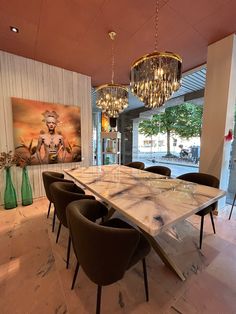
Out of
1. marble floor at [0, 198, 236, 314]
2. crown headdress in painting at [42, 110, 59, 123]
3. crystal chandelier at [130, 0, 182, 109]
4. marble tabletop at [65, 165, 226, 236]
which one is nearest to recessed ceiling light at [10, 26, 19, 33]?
crown headdress in painting at [42, 110, 59, 123]

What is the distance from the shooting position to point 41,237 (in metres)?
2.19

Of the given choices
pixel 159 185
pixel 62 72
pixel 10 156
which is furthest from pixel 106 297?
pixel 62 72

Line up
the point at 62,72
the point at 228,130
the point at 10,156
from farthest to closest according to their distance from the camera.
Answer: the point at 62,72
the point at 10,156
the point at 228,130

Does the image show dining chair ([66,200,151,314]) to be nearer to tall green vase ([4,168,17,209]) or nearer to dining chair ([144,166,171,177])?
dining chair ([144,166,171,177])

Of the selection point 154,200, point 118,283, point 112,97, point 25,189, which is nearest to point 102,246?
point 154,200

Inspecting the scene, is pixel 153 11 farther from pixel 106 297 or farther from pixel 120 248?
pixel 106 297

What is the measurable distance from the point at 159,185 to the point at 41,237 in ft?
5.77

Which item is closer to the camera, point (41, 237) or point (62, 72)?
point (41, 237)

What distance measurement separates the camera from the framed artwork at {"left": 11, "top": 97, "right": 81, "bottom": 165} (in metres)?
3.13

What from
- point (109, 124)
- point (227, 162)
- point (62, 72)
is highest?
point (62, 72)

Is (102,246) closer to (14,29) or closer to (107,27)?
(107,27)

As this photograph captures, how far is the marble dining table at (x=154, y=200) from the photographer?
1087 mm

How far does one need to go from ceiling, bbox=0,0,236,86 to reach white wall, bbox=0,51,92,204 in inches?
9.7

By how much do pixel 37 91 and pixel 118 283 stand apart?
3.55m
